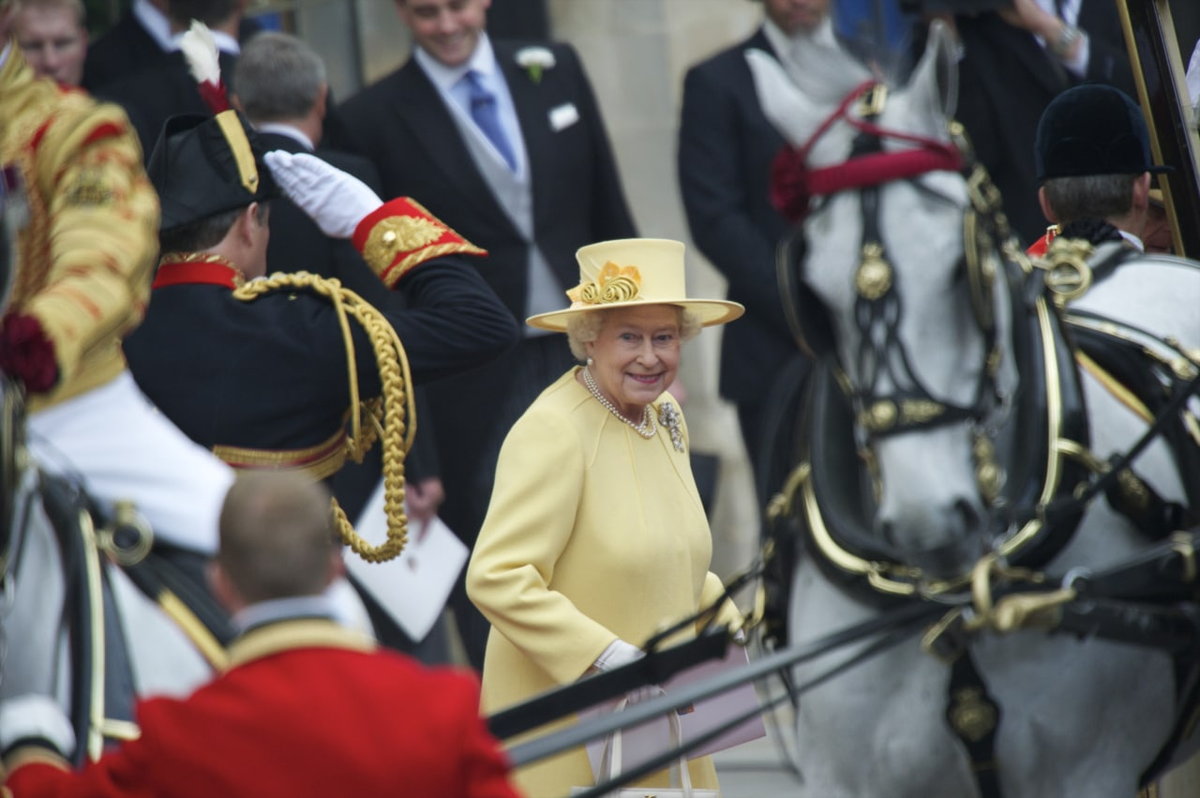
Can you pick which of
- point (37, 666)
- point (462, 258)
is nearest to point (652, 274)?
point (462, 258)

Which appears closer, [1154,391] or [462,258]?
[1154,391]

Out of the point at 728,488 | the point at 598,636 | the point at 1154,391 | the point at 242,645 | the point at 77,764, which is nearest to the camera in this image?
the point at 242,645

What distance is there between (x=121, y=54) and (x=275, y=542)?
4.91 meters

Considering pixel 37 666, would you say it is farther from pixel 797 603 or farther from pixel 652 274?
pixel 652 274

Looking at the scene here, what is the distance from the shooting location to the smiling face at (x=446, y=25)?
701 centimetres

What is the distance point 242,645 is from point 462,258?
7.39 feet

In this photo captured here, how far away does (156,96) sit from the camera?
6.82 m

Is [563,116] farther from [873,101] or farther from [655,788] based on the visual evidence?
[873,101]

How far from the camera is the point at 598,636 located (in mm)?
4590

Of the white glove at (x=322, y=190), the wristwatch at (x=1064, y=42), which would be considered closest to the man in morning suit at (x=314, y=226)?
the white glove at (x=322, y=190)

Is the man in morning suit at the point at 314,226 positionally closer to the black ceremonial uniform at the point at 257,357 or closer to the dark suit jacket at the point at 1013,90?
the black ceremonial uniform at the point at 257,357

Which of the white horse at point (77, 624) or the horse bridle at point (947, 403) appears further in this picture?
the horse bridle at point (947, 403)

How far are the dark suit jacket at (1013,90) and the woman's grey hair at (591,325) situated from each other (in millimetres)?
2380

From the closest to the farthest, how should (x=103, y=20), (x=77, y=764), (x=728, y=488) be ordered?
(x=77, y=764) < (x=103, y=20) < (x=728, y=488)
